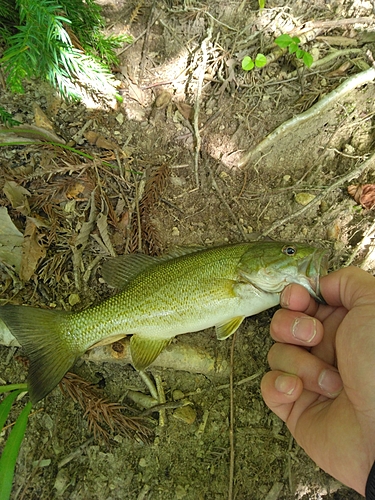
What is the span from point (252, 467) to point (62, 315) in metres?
2.14

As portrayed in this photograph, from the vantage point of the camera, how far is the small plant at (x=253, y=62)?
3566 mm

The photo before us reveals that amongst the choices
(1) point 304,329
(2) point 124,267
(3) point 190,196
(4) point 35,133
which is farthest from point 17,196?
(1) point 304,329

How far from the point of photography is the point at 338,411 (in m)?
2.54

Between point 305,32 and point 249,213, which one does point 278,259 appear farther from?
point 305,32

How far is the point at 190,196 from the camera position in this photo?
11.9 feet

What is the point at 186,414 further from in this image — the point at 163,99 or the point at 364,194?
the point at 163,99

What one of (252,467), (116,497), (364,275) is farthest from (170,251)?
(116,497)

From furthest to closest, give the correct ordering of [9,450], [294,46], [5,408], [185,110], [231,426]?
[185,110]
[294,46]
[231,426]
[5,408]
[9,450]

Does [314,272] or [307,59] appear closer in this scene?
[314,272]

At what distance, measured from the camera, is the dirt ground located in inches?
132

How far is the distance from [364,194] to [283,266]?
1259 mm

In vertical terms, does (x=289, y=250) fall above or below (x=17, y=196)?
below

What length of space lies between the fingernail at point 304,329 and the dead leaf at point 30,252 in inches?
91.6

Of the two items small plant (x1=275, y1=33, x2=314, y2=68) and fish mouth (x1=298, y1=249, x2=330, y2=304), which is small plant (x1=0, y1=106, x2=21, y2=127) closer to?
A: small plant (x1=275, y1=33, x2=314, y2=68)
